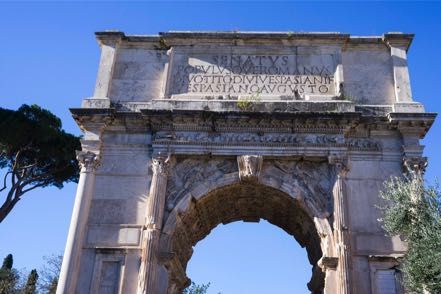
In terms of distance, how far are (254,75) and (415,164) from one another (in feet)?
14.2

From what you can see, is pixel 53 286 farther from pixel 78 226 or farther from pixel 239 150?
pixel 239 150

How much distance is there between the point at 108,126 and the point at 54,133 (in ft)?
23.0

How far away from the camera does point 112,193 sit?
1140 centimetres

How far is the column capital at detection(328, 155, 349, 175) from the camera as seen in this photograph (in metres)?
11.1

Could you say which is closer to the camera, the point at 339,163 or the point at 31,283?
the point at 339,163

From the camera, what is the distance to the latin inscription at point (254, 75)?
12391 millimetres

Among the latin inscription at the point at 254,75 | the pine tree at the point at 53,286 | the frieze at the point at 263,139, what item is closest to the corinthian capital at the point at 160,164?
the frieze at the point at 263,139

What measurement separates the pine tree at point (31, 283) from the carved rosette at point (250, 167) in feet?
46.4

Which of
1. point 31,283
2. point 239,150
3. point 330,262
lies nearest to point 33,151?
point 31,283

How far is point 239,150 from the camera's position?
11555 mm

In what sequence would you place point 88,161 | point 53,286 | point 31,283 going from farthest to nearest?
1. point 53,286
2. point 31,283
3. point 88,161

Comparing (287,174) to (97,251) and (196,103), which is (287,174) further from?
(97,251)

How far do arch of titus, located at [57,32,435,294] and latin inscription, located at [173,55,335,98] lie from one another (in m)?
0.03

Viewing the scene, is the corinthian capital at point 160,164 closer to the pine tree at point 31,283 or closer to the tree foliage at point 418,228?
the tree foliage at point 418,228
